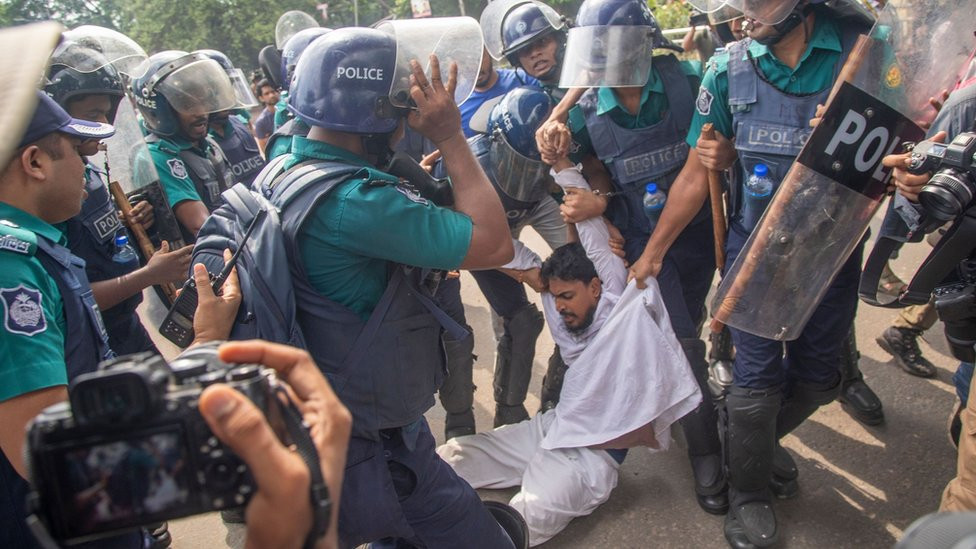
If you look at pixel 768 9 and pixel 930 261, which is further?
pixel 768 9

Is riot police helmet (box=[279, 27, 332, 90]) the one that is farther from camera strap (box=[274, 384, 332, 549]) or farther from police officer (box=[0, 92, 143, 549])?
camera strap (box=[274, 384, 332, 549])

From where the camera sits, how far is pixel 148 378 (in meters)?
0.87

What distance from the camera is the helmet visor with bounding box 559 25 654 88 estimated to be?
9.44ft

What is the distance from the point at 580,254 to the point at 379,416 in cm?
138

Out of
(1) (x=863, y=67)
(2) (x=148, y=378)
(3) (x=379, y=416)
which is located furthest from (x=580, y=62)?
(2) (x=148, y=378)

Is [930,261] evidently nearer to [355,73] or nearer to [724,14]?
[724,14]

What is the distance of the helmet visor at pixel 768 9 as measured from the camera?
7.56ft

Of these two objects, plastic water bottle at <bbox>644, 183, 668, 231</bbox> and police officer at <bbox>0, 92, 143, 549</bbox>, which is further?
plastic water bottle at <bbox>644, 183, 668, 231</bbox>

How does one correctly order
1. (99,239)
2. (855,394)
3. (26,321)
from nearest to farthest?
(26,321) < (99,239) < (855,394)

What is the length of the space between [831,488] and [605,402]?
957 millimetres

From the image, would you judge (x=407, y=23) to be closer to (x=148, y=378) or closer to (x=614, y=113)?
(x=614, y=113)

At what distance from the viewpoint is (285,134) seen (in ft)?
7.94

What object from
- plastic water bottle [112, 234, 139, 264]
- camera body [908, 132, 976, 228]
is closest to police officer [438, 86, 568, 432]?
plastic water bottle [112, 234, 139, 264]

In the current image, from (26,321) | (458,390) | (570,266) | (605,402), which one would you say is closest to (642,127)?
(570,266)
